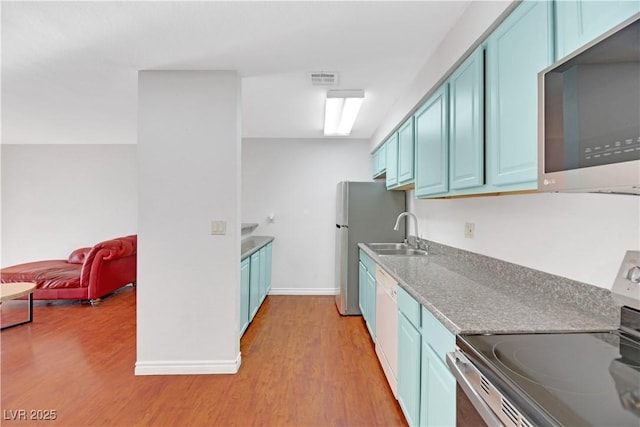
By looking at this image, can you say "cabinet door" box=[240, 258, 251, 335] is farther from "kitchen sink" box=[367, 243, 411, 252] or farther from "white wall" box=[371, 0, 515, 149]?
"white wall" box=[371, 0, 515, 149]

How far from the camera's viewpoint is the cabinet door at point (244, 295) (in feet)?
9.64

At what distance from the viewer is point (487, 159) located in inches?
60.2

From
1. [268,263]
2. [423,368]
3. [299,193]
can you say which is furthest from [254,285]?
[423,368]

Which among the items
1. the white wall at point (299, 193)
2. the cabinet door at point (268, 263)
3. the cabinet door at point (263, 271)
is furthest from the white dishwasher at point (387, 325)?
the white wall at point (299, 193)

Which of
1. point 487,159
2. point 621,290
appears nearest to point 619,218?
point 621,290

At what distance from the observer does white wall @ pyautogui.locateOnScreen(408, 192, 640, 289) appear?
1.13 m

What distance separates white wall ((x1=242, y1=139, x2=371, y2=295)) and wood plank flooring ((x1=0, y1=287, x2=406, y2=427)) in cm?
138

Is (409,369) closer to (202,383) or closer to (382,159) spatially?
(202,383)

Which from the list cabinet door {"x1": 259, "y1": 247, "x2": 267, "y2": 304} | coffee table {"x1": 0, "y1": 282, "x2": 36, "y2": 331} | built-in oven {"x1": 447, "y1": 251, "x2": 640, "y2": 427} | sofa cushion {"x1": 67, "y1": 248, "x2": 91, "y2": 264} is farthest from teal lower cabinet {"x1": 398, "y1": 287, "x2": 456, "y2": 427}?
sofa cushion {"x1": 67, "y1": 248, "x2": 91, "y2": 264}

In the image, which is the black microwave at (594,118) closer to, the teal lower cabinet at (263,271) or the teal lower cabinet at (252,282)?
the teal lower cabinet at (252,282)

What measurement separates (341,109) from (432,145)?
4.45 ft

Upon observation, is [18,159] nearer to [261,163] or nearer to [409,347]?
[261,163]

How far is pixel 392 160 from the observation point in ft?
11.2

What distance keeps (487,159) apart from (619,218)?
57cm
